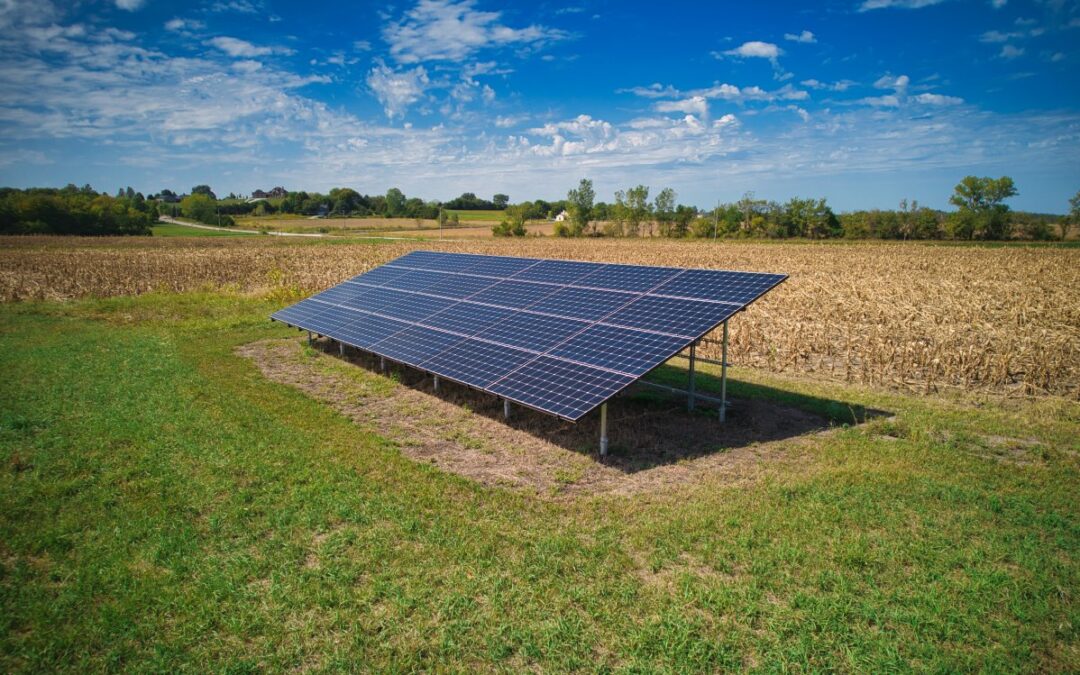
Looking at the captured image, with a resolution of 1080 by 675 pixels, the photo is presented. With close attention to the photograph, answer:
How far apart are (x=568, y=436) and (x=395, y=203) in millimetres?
145125

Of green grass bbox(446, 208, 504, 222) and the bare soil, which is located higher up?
green grass bbox(446, 208, 504, 222)

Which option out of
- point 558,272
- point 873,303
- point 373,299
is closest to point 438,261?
point 373,299

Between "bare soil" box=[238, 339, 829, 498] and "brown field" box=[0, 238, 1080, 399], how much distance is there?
4.37 m

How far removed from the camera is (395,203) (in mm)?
→ 146125

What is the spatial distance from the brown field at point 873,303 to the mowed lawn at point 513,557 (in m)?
3.52

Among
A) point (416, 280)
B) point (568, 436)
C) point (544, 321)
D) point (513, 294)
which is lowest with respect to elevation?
point (568, 436)

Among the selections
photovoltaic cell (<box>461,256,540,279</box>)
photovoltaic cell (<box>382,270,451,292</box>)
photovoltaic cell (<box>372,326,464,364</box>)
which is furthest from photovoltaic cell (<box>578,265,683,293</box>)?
photovoltaic cell (<box>382,270,451,292</box>)

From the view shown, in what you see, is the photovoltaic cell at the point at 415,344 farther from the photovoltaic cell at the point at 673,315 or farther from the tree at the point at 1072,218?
the tree at the point at 1072,218

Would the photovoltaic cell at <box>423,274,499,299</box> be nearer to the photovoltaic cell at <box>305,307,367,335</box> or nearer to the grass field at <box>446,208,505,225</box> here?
the photovoltaic cell at <box>305,307,367,335</box>

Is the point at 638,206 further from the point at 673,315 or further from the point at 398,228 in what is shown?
the point at 673,315

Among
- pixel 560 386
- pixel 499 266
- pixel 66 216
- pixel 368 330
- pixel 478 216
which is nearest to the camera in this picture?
→ pixel 560 386

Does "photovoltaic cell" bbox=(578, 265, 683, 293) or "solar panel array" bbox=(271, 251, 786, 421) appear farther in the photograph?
"photovoltaic cell" bbox=(578, 265, 683, 293)

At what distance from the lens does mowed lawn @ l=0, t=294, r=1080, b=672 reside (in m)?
5.22

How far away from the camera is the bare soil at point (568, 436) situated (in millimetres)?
8992
